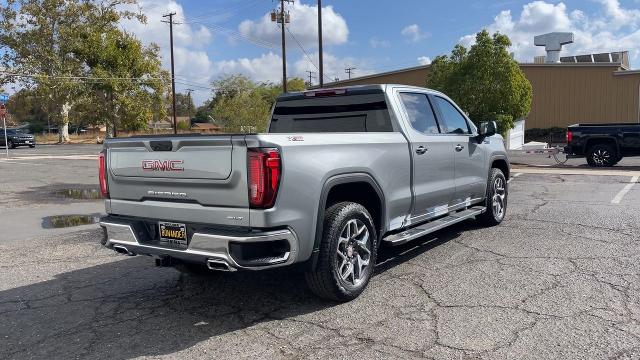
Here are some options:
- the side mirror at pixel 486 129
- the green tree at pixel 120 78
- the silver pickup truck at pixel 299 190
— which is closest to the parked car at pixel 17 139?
the green tree at pixel 120 78

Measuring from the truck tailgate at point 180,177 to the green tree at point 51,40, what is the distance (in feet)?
170

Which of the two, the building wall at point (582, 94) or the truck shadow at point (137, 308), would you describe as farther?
the building wall at point (582, 94)

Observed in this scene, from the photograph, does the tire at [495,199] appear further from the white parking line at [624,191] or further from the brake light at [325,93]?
the white parking line at [624,191]

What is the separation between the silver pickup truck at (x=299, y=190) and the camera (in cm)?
388

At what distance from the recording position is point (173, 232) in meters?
4.26

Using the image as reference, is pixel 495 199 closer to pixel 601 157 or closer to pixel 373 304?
pixel 373 304

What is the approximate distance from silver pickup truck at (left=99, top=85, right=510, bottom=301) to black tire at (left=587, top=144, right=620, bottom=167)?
40.8 ft

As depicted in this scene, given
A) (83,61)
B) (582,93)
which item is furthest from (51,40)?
(582,93)

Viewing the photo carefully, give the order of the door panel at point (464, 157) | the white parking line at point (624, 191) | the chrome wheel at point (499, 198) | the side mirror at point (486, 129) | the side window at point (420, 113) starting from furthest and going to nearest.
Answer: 1. the white parking line at point (624, 191)
2. the chrome wheel at point (499, 198)
3. the side mirror at point (486, 129)
4. the door panel at point (464, 157)
5. the side window at point (420, 113)

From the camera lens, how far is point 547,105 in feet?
118

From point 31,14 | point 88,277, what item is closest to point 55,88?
point 31,14

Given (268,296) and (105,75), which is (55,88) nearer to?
(105,75)

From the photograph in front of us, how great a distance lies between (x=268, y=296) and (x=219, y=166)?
149 centimetres

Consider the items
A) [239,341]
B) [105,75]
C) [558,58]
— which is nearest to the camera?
[239,341]
